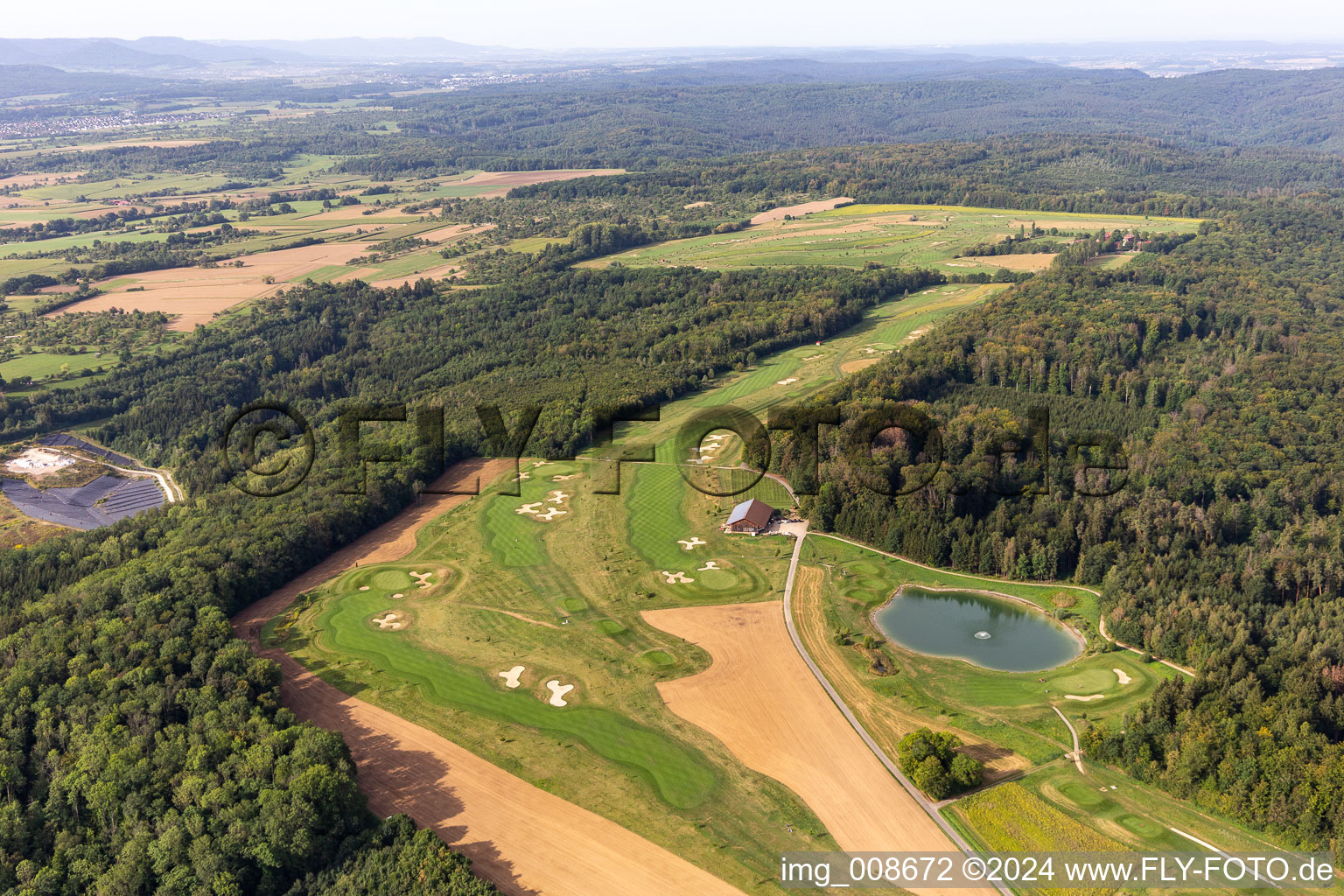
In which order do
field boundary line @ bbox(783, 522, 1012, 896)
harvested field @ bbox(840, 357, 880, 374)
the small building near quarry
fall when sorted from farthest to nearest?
1. harvested field @ bbox(840, 357, 880, 374)
2. the small building near quarry
3. field boundary line @ bbox(783, 522, 1012, 896)

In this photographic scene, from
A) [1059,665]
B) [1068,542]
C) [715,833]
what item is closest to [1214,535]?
[1068,542]

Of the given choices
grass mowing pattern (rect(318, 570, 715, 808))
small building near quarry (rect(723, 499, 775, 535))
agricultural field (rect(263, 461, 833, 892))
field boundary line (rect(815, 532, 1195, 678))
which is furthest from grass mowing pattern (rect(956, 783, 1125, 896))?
small building near quarry (rect(723, 499, 775, 535))

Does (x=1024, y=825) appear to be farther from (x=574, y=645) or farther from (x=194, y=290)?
(x=194, y=290)

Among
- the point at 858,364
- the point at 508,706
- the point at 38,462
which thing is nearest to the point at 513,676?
the point at 508,706

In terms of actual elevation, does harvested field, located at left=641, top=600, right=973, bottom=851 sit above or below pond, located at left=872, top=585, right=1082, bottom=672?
below

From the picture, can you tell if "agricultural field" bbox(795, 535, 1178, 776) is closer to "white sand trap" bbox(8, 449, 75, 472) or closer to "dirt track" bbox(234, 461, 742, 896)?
"dirt track" bbox(234, 461, 742, 896)

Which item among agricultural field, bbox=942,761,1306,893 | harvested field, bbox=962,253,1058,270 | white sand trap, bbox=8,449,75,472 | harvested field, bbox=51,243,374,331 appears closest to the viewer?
agricultural field, bbox=942,761,1306,893

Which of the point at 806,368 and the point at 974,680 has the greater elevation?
the point at 806,368
